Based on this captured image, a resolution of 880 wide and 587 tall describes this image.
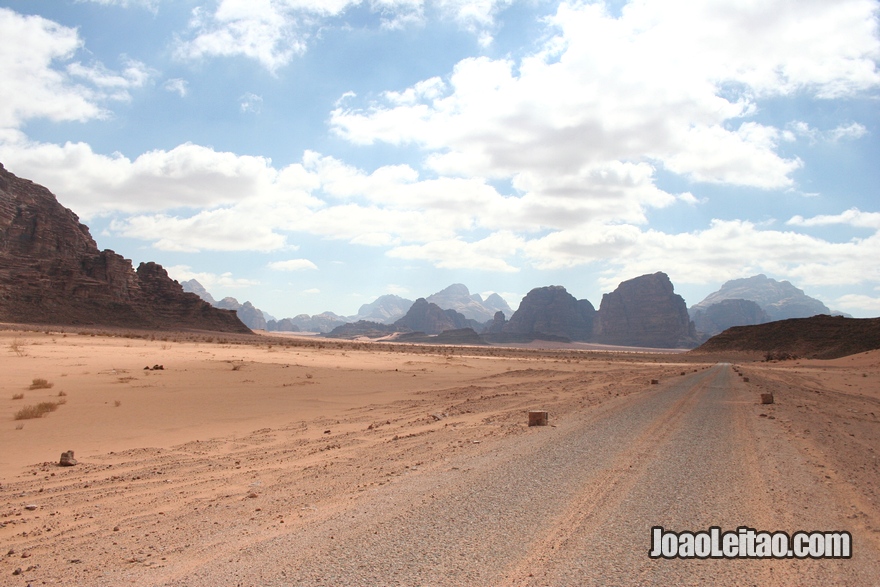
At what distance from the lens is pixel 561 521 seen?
549cm

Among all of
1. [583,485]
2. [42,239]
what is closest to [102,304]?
[42,239]

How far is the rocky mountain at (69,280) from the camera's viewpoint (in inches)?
3691

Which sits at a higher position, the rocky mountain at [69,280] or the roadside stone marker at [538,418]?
the rocky mountain at [69,280]

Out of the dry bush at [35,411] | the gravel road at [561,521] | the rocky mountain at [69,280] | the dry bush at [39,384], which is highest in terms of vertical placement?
the rocky mountain at [69,280]

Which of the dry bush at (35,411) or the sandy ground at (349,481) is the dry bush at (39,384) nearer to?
the sandy ground at (349,481)

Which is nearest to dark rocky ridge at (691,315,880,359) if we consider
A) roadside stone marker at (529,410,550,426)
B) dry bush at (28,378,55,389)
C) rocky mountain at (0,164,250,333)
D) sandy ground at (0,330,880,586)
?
sandy ground at (0,330,880,586)

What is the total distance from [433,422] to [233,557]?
29.1ft

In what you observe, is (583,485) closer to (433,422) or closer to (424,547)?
(424,547)

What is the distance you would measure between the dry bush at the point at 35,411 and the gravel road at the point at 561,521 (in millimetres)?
10382

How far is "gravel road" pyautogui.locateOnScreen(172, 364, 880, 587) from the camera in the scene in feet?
14.2

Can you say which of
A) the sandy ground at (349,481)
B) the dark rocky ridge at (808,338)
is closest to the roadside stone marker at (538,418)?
the sandy ground at (349,481)

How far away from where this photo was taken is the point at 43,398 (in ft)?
47.7

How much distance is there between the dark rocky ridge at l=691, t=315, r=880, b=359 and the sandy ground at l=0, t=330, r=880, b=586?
88.5 metres

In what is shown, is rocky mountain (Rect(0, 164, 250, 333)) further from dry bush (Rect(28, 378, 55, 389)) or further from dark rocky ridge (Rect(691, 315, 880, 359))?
dark rocky ridge (Rect(691, 315, 880, 359))
